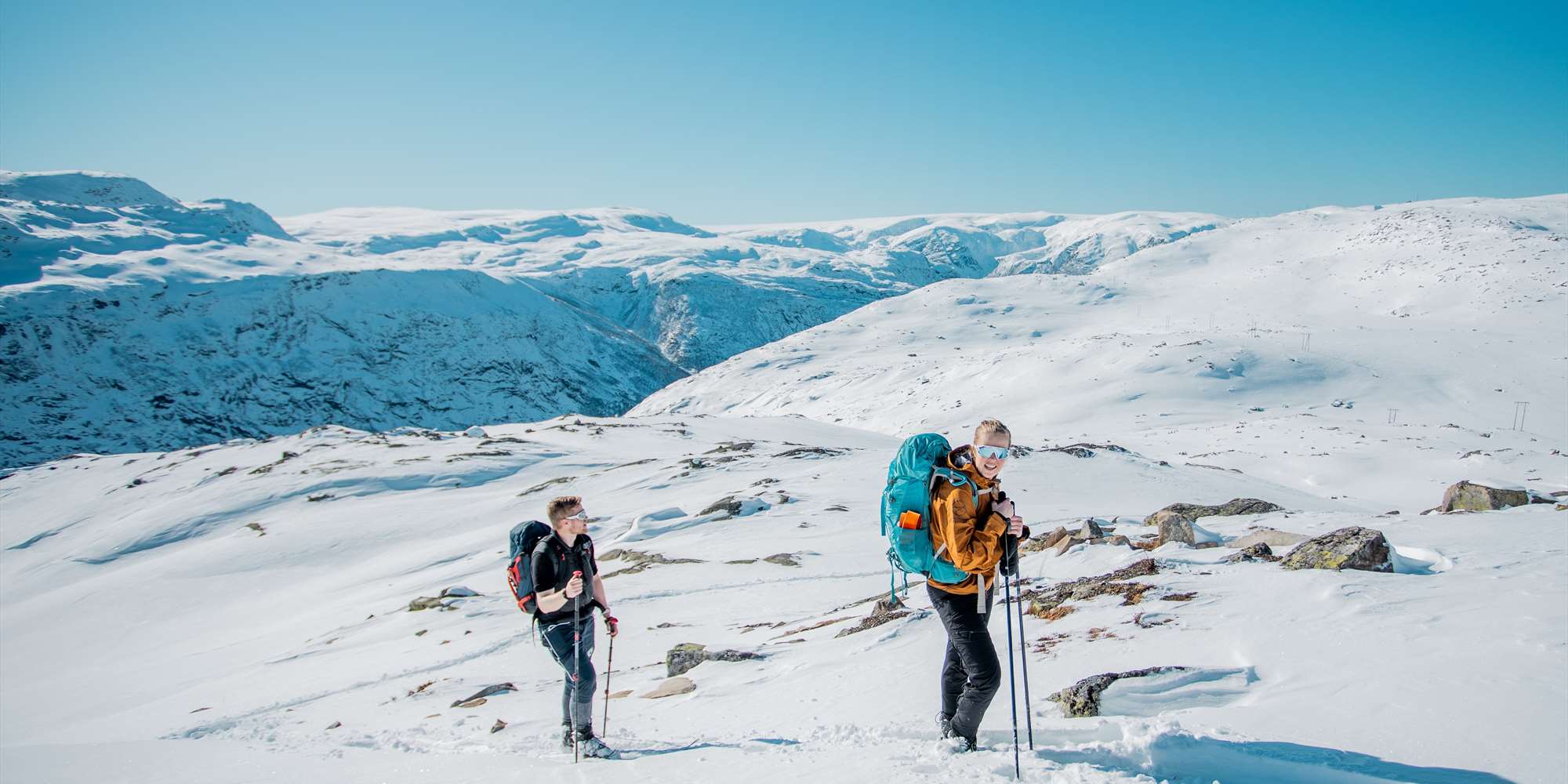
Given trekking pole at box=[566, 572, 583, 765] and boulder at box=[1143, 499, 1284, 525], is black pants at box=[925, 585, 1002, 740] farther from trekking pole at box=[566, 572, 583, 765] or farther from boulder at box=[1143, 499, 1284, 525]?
boulder at box=[1143, 499, 1284, 525]

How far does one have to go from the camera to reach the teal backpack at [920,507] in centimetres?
461

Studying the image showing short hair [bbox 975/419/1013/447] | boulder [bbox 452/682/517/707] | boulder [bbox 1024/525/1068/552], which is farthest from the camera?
boulder [bbox 1024/525/1068/552]

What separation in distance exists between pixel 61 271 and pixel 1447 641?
640 ft

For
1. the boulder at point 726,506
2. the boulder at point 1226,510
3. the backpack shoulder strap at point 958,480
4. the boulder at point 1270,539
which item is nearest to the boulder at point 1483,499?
the boulder at point 1226,510

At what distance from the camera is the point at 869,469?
27.7 m

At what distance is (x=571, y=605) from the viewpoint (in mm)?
6289

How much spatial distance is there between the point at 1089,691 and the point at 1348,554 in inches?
168

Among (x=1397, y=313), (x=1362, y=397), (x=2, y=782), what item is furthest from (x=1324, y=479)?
(x=1397, y=313)

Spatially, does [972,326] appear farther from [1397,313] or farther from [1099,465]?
[1099,465]

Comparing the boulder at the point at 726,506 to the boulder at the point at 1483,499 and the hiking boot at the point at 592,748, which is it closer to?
the hiking boot at the point at 592,748

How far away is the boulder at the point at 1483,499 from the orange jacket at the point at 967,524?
13.6 meters

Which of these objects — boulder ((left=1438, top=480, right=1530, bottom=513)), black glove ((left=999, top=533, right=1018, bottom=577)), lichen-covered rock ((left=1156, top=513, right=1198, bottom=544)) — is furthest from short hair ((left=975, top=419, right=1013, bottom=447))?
boulder ((left=1438, top=480, right=1530, bottom=513))

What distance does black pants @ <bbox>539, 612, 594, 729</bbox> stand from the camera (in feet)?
20.1

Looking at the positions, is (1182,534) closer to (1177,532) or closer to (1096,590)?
(1177,532)
